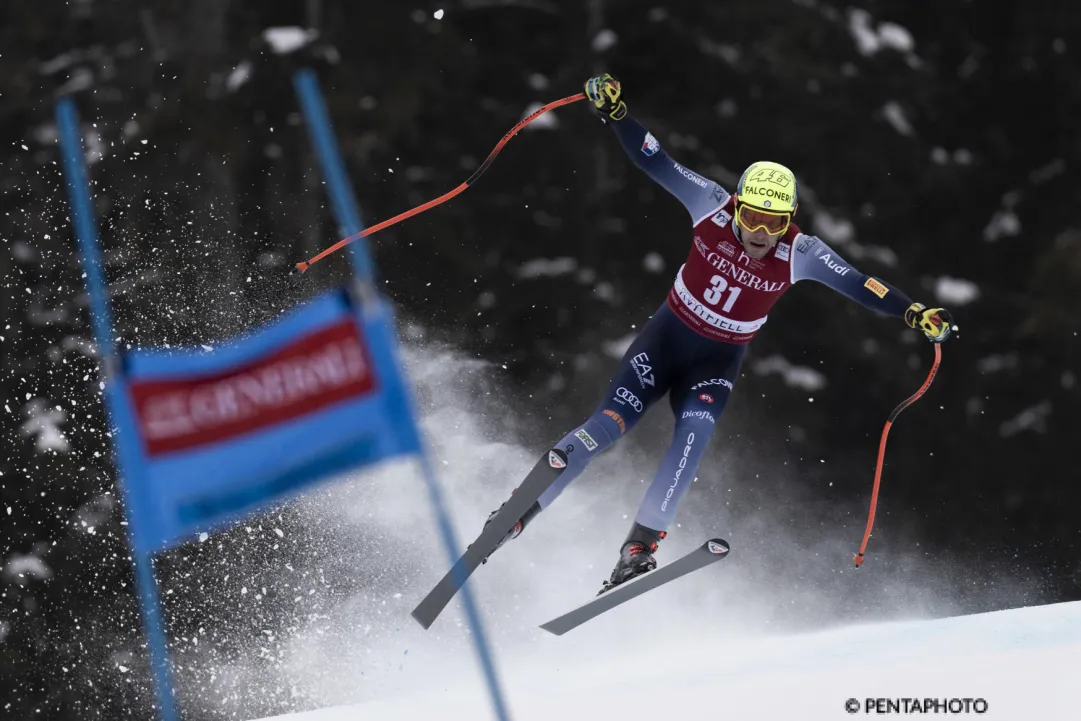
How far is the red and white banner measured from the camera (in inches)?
172

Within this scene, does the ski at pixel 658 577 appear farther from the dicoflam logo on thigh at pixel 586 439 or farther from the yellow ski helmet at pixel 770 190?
the yellow ski helmet at pixel 770 190

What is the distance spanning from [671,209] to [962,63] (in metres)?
2.53

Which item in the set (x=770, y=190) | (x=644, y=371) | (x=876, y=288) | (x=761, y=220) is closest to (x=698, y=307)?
(x=644, y=371)

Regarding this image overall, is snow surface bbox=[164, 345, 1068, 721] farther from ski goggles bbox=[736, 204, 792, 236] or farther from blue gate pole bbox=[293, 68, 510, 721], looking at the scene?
ski goggles bbox=[736, 204, 792, 236]

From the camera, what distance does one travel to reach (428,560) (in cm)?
746

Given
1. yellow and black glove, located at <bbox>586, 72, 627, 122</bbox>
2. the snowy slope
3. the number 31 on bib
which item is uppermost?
yellow and black glove, located at <bbox>586, 72, 627, 122</bbox>

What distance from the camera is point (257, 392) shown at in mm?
4441

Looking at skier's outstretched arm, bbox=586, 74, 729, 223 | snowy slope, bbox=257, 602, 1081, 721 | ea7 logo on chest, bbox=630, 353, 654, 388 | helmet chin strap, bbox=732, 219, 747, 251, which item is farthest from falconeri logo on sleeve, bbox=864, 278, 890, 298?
snowy slope, bbox=257, 602, 1081, 721

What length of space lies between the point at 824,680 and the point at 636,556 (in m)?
0.75

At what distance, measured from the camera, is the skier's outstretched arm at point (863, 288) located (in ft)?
14.6

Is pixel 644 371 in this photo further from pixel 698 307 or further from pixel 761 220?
pixel 761 220

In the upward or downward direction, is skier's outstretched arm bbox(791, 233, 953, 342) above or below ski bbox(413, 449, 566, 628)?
above

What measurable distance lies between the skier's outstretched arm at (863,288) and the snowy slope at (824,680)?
116cm

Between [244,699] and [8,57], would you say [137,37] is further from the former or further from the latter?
[244,699]
